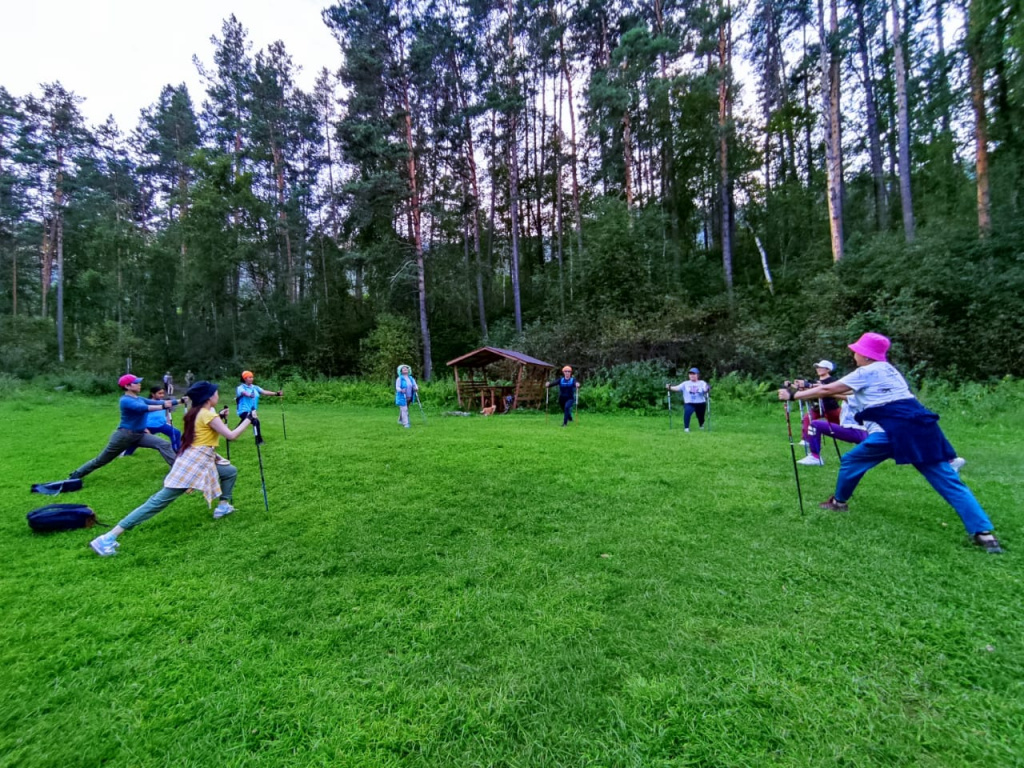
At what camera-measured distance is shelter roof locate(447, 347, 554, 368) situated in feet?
48.7

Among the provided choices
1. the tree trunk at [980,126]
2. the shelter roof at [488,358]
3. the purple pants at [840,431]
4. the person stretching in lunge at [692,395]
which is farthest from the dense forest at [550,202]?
the purple pants at [840,431]

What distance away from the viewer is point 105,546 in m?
3.82

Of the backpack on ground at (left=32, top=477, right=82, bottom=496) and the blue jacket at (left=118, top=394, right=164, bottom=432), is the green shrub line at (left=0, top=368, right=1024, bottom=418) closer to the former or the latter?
the blue jacket at (left=118, top=394, right=164, bottom=432)

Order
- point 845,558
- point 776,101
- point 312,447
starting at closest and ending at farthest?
point 845,558
point 312,447
point 776,101

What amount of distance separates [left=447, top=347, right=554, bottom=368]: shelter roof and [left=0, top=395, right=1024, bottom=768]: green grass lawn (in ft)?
31.8

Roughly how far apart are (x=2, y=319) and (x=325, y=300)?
794 inches

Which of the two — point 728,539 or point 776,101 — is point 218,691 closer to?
point 728,539

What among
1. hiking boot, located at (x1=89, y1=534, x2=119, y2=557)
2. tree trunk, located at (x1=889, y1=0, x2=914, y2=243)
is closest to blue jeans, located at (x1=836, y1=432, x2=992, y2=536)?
hiking boot, located at (x1=89, y1=534, x2=119, y2=557)

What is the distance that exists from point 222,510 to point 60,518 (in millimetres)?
1358

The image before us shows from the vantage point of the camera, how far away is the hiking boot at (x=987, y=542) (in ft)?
11.2

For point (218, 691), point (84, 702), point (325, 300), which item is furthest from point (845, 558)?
point (325, 300)

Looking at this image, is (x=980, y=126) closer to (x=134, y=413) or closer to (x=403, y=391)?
(x=403, y=391)

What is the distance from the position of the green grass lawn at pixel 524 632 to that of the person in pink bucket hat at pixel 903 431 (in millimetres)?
318

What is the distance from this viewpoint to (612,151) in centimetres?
2502
